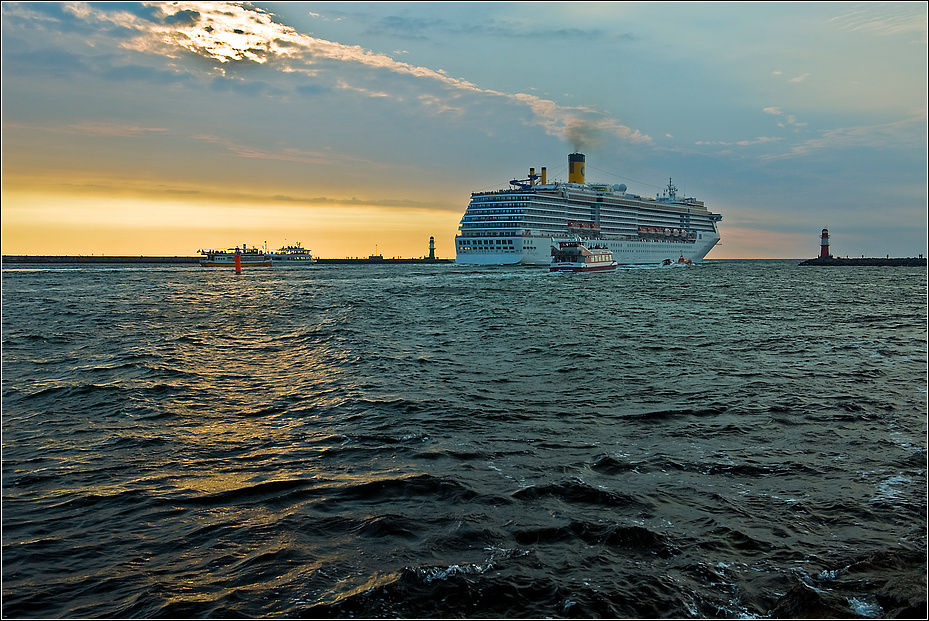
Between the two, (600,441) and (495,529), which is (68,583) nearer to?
(495,529)

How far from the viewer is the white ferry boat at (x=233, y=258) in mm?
128125

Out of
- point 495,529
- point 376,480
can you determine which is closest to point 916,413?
point 495,529

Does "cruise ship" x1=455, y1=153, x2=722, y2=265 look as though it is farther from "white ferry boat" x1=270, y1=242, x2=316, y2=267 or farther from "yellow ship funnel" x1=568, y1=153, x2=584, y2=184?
"white ferry boat" x1=270, y1=242, x2=316, y2=267

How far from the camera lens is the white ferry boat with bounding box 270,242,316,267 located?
475 feet

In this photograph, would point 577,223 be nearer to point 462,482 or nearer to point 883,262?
point 883,262

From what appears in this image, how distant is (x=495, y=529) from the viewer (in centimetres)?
659

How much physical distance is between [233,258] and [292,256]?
17633 mm

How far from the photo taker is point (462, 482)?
8016 millimetres

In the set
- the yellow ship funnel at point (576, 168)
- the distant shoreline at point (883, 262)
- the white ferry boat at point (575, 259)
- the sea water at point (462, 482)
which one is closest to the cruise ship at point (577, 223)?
the yellow ship funnel at point (576, 168)

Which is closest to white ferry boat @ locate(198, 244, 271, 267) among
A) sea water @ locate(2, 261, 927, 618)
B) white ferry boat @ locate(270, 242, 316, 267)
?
white ferry boat @ locate(270, 242, 316, 267)

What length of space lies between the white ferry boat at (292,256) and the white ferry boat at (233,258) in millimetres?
5670

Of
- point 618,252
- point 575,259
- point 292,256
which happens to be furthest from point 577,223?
point 292,256

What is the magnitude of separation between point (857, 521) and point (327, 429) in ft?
25.5

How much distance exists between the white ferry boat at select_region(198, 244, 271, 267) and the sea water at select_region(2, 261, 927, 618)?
11437 cm
